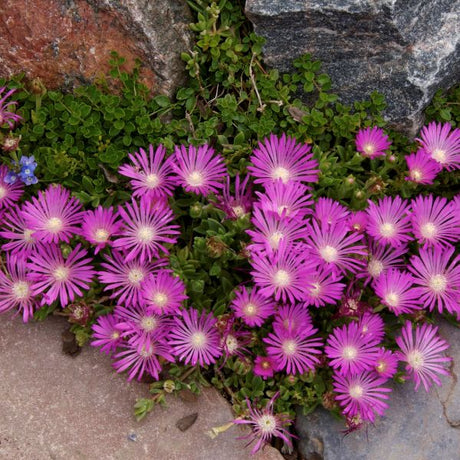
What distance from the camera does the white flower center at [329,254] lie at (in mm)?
2389

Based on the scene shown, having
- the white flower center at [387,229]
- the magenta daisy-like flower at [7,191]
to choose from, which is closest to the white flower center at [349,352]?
the white flower center at [387,229]

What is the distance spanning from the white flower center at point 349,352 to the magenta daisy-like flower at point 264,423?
12.0 inches

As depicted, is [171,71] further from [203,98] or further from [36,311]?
[36,311]

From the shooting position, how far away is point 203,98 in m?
2.85

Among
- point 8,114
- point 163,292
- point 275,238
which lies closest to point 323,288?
point 275,238

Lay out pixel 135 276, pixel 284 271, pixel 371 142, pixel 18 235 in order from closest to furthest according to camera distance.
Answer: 1. pixel 284 271
2. pixel 135 276
3. pixel 18 235
4. pixel 371 142

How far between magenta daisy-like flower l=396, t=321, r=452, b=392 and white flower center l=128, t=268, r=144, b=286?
102 cm

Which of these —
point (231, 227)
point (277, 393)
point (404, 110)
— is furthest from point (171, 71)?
point (277, 393)

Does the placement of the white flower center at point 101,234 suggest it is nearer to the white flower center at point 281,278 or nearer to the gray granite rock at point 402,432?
the white flower center at point 281,278

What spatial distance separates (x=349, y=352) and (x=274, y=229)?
545 millimetres

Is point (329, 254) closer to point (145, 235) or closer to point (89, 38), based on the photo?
point (145, 235)

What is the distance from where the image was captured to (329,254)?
239 cm

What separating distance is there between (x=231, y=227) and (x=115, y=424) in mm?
898

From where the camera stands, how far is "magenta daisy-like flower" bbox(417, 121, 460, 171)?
8.69 ft
